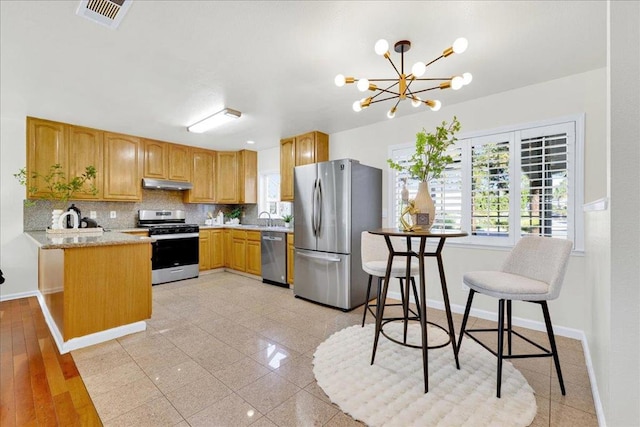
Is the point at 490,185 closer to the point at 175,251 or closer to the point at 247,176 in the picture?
the point at 247,176

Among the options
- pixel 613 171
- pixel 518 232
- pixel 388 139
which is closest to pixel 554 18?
pixel 613 171

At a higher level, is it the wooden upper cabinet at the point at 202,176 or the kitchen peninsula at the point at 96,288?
the wooden upper cabinet at the point at 202,176

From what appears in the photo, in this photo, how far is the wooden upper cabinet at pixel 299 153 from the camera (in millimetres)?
4336

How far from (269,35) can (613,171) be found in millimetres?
2085

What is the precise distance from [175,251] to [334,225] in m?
2.86

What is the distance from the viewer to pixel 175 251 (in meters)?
4.66

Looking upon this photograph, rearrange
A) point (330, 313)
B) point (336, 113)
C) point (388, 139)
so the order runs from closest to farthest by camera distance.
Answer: point (330, 313)
point (336, 113)
point (388, 139)

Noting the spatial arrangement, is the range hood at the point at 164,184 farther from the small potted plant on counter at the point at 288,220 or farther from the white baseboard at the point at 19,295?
the white baseboard at the point at 19,295

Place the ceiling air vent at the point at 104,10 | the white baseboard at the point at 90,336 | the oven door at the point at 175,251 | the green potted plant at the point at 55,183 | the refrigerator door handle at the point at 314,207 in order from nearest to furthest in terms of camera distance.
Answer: the ceiling air vent at the point at 104,10, the white baseboard at the point at 90,336, the green potted plant at the point at 55,183, the refrigerator door handle at the point at 314,207, the oven door at the point at 175,251

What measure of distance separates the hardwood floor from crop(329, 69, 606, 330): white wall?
3347 mm

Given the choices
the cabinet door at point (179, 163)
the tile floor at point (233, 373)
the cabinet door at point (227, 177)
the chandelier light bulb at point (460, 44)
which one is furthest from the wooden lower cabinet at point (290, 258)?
the chandelier light bulb at point (460, 44)

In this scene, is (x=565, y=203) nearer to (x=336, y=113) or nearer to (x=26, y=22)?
(x=336, y=113)

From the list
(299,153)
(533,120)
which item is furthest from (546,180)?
(299,153)

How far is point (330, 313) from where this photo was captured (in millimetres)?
3287
